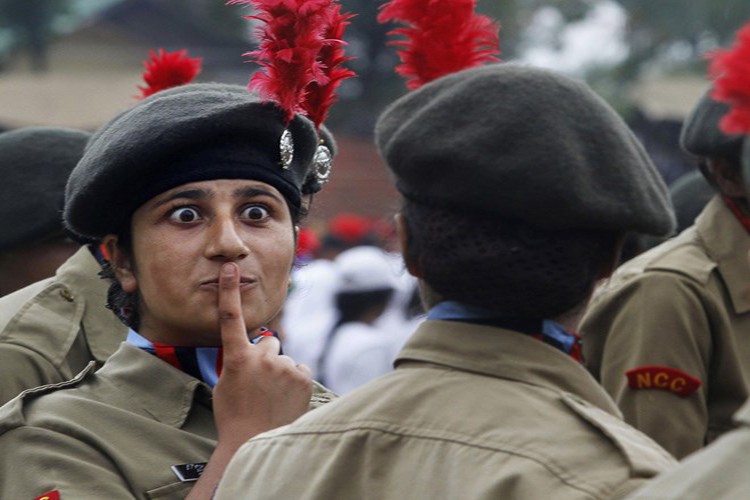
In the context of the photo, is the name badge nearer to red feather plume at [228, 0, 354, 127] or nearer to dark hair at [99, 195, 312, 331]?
dark hair at [99, 195, 312, 331]

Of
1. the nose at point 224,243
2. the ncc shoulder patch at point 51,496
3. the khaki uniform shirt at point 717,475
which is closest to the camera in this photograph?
the khaki uniform shirt at point 717,475

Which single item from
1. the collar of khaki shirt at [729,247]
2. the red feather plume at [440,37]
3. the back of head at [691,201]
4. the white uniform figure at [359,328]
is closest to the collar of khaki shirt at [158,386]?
the red feather plume at [440,37]

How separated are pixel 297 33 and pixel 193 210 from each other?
1.53 feet

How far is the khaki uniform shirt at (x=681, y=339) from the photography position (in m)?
4.13

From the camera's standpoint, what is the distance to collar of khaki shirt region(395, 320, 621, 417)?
95.3 inches

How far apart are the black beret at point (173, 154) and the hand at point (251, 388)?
0.35 m

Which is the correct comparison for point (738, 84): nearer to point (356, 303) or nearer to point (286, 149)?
point (286, 149)

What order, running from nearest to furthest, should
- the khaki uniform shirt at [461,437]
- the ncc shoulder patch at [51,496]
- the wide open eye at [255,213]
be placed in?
the khaki uniform shirt at [461,437] → the ncc shoulder patch at [51,496] → the wide open eye at [255,213]

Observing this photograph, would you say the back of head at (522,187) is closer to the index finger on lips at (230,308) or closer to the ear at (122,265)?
the index finger on lips at (230,308)

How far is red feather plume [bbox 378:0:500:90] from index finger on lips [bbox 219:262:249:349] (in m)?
0.58

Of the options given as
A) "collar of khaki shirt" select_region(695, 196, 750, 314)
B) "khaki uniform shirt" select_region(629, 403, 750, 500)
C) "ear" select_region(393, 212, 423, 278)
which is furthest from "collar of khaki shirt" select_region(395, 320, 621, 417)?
"collar of khaki shirt" select_region(695, 196, 750, 314)

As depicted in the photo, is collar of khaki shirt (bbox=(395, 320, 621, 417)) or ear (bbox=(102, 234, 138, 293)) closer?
collar of khaki shirt (bbox=(395, 320, 621, 417))

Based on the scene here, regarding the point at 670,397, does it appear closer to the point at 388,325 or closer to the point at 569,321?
the point at 569,321

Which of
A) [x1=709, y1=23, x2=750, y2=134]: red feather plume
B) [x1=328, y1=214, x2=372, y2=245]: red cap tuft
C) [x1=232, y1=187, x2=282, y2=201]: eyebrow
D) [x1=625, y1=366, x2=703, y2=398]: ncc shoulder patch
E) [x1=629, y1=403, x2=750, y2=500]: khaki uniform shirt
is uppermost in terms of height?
[x1=709, y1=23, x2=750, y2=134]: red feather plume
